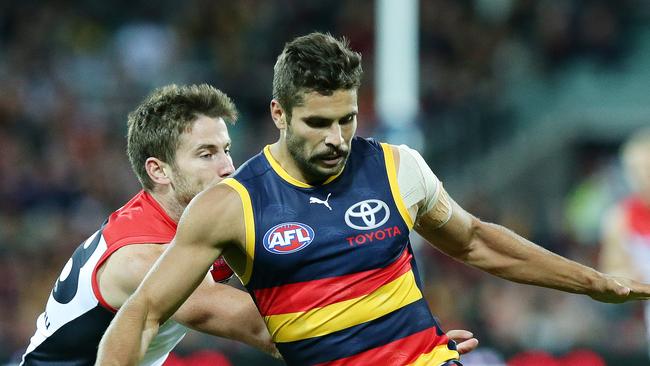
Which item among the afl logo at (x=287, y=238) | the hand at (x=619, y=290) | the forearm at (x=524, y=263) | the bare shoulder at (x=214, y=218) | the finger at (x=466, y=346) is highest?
the bare shoulder at (x=214, y=218)

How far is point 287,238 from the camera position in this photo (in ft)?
14.1

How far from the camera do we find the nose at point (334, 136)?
4215 millimetres

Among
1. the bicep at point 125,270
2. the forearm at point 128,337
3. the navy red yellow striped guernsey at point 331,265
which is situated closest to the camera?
the forearm at point 128,337

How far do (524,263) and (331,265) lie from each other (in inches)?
34.2

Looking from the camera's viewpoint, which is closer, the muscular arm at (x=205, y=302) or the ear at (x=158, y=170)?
the muscular arm at (x=205, y=302)

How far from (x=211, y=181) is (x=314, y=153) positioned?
0.84 metres

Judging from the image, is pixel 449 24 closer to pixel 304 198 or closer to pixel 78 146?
pixel 78 146

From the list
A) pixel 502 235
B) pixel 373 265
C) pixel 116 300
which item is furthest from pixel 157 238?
pixel 502 235

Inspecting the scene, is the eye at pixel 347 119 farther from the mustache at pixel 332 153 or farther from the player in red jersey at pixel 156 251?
the player in red jersey at pixel 156 251

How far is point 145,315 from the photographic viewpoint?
4172mm

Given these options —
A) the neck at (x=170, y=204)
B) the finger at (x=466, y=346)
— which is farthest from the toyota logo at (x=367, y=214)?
the neck at (x=170, y=204)

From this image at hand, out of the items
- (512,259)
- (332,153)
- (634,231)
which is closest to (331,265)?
(332,153)

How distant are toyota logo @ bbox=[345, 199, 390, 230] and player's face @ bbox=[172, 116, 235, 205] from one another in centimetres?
78

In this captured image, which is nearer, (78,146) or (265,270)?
(265,270)
